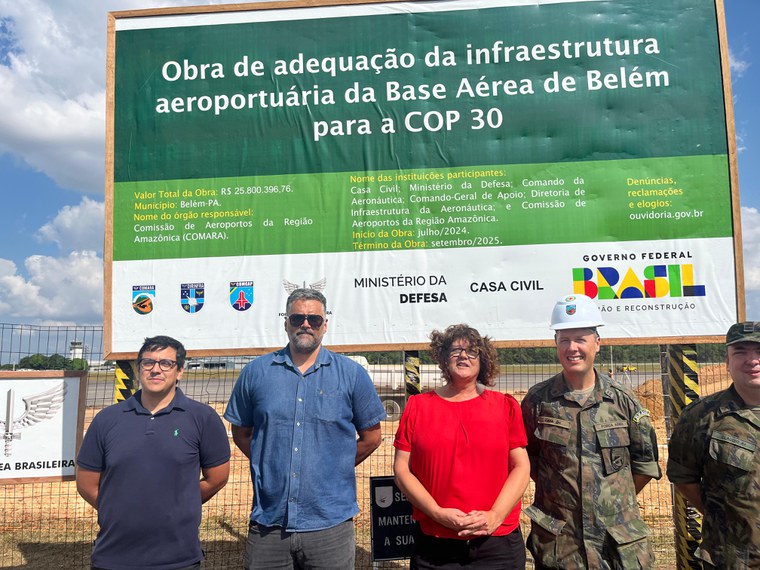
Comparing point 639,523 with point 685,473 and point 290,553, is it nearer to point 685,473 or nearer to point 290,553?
point 685,473

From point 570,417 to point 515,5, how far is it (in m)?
3.54

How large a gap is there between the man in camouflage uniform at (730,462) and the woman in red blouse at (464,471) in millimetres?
880

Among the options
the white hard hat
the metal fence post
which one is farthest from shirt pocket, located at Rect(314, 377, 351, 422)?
the metal fence post

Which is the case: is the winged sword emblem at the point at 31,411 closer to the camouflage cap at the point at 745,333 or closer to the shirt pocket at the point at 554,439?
the shirt pocket at the point at 554,439

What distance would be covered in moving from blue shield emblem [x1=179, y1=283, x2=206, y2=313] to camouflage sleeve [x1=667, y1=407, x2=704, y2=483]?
356 centimetres

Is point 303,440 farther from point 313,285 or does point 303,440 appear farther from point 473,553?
point 313,285

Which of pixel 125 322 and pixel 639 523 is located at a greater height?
pixel 125 322

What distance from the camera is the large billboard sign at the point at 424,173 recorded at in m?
4.41

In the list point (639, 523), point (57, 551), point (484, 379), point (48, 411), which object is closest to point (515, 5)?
point (484, 379)

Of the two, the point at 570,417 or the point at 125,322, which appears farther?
the point at 125,322

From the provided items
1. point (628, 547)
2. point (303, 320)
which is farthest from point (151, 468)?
point (628, 547)

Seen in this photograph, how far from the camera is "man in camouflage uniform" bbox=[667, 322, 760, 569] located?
2586mm

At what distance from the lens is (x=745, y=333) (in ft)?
8.81

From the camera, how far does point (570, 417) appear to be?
111 inches
